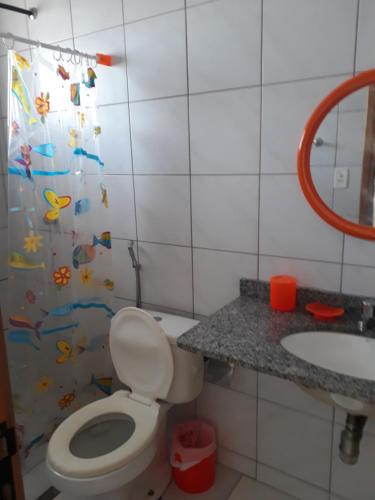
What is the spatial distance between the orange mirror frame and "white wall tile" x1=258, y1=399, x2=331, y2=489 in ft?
2.63

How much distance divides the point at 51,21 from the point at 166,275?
1389 mm

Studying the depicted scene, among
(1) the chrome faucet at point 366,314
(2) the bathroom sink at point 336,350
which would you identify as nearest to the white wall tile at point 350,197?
(1) the chrome faucet at point 366,314

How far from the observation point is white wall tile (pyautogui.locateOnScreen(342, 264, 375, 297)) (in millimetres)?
1348

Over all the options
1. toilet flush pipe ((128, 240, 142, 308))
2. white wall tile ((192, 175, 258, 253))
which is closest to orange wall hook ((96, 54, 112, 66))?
white wall tile ((192, 175, 258, 253))

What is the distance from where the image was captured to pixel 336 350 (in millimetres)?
1303

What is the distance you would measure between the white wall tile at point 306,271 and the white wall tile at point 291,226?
3cm

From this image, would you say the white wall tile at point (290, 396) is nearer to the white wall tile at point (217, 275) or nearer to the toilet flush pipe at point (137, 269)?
the white wall tile at point (217, 275)

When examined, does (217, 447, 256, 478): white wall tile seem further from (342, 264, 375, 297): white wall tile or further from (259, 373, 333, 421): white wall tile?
(342, 264, 375, 297): white wall tile

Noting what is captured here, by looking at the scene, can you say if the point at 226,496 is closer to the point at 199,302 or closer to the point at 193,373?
the point at 193,373

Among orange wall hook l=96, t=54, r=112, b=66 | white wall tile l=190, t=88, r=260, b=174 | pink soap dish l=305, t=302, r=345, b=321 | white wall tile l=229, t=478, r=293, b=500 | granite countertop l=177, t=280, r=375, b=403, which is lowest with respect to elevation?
white wall tile l=229, t=478, r=293, b=500

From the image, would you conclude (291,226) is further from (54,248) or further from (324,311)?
(54,248)

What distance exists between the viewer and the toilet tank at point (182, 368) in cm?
158

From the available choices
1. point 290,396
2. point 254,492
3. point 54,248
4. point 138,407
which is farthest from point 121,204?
point 254,492

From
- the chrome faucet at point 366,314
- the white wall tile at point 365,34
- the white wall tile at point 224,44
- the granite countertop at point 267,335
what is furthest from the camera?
the white wall tile at point 224,44
